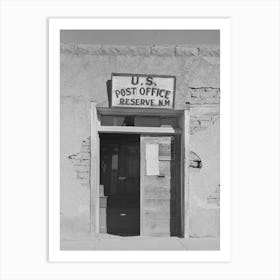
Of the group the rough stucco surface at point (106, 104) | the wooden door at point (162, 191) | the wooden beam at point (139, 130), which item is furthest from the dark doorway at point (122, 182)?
the rough stucco surface at point (106, 104)

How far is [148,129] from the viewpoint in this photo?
626 cm

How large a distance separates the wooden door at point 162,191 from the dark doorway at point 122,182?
39 cm

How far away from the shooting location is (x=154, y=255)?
5.12m

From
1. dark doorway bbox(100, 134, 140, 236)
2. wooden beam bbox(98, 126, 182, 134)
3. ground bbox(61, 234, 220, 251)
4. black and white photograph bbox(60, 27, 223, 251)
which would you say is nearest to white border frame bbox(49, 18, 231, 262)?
ground bbox(61, 234, 220, 251)

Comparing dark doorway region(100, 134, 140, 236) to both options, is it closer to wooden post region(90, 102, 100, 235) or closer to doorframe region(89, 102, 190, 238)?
doorframe region(89, 102, 190, 238)

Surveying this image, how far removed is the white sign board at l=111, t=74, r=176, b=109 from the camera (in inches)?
237

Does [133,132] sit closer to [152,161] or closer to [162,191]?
[152,161]

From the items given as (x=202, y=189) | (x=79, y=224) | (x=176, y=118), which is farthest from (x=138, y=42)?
(x=79, y=224)

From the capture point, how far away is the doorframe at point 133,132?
19.8 feet

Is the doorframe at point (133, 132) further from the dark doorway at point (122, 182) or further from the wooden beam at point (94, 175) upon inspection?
the dark doorway at point (122, 182)
